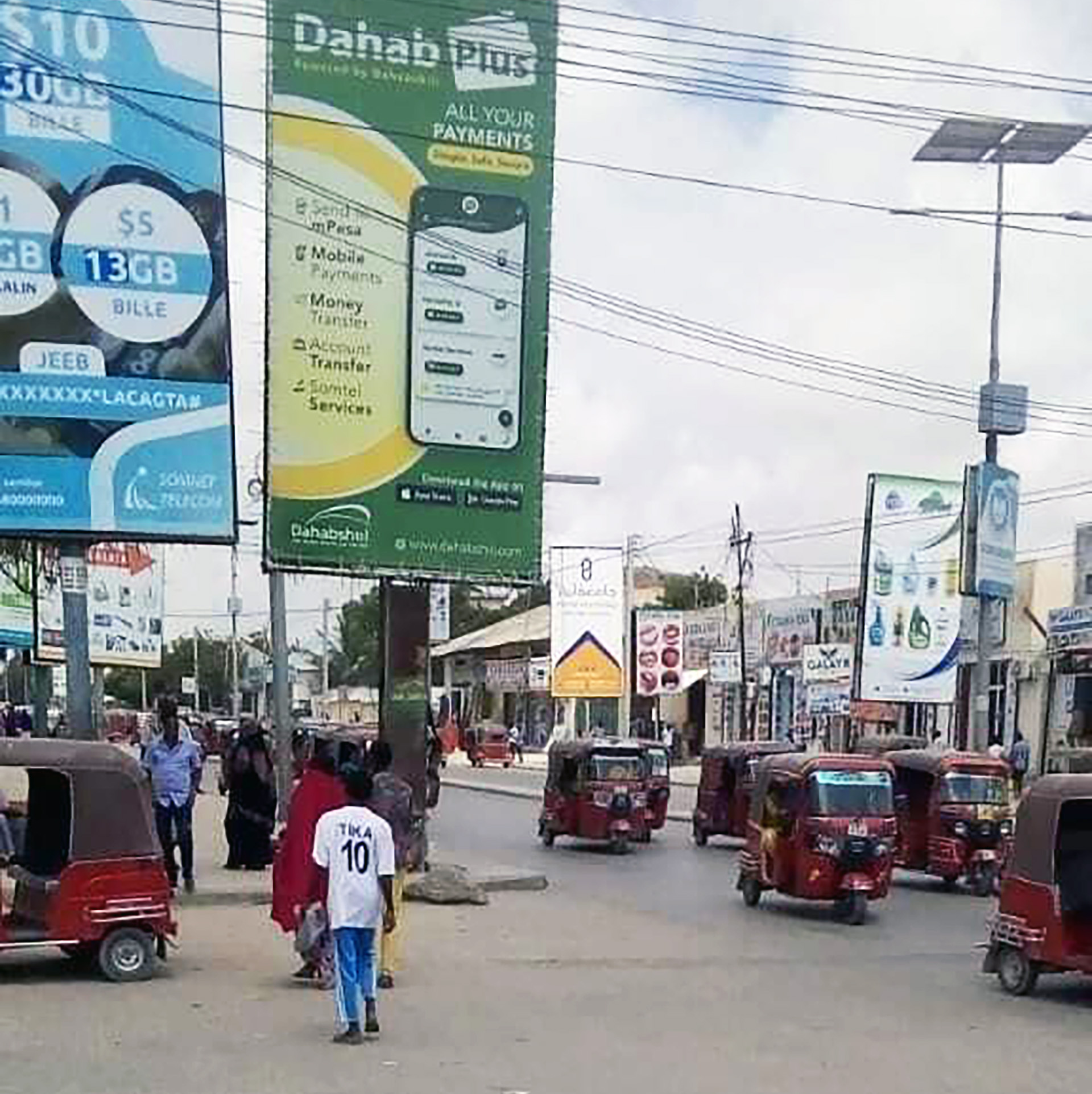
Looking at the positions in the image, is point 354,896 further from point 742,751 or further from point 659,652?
point 659,652

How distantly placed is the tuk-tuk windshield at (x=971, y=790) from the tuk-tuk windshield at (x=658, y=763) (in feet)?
27.0

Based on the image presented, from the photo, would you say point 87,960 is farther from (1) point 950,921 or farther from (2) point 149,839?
(1) point 950,921

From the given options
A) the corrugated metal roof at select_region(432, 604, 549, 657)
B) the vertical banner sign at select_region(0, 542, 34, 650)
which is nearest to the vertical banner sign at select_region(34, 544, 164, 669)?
the vertical banner sign at select_region(0, 542, 34, 650)

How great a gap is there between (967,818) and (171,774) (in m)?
10.7

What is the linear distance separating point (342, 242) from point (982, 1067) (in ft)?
44.2

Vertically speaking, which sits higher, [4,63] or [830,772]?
[4,63]

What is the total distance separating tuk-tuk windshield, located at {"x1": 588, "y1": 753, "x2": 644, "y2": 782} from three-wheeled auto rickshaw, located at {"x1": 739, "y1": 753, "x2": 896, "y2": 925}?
10355mm

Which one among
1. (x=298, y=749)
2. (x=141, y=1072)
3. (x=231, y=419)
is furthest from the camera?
(x=298, y=749)

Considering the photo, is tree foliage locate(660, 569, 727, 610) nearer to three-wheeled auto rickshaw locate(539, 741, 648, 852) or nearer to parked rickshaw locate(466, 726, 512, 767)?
parked rickshaw locate(466, 726, 512, 767)

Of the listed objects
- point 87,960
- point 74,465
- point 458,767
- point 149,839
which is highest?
point 74,465

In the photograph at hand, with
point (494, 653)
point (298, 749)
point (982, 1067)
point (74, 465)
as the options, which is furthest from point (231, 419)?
point (494, 653)

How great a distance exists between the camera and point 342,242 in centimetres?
2225

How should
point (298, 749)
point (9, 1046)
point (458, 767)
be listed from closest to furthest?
point (9, 1046) → point (298, 749) → point (458, 767)

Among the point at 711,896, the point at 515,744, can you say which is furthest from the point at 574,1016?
the point at 515,744
